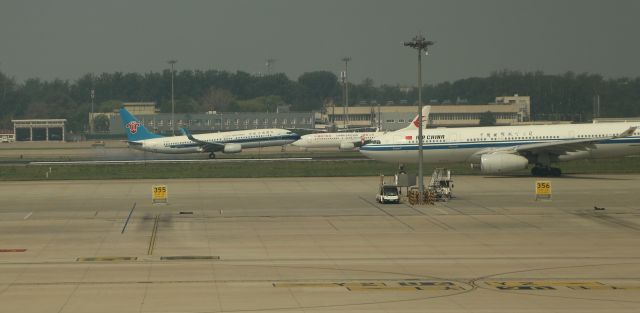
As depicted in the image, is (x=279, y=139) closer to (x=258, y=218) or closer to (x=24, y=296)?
(x=258, y=218)

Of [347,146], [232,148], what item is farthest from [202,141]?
[347,146]

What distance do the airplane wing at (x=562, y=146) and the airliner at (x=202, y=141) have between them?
151 ft

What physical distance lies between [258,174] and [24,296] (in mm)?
48409

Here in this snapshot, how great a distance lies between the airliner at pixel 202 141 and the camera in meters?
108

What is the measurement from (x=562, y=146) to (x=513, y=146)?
409 centimetres

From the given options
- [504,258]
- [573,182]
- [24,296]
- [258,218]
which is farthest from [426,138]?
[24,296]

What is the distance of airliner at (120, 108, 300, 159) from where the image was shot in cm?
10750

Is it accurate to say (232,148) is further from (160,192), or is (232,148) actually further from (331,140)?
(160,192)

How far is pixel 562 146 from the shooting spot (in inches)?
2581

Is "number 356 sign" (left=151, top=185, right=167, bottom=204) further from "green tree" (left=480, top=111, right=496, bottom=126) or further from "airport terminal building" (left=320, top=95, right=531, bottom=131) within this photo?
"green tree" (left=480, top=111, right=496, bottom=126)

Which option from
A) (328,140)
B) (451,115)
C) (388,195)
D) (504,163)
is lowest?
(388,195)

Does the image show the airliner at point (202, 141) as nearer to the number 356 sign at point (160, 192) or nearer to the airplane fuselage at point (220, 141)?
the airplane fuselage at point (220, 141)

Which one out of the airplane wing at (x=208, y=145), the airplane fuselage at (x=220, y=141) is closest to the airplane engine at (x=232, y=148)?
the airplane wing at (x=208, y=145)

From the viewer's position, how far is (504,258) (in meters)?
32.5
